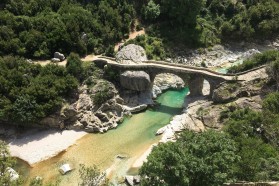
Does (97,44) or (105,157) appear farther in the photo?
(97,44)

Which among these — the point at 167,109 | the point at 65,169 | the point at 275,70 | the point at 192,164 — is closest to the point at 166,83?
the point at 167,109

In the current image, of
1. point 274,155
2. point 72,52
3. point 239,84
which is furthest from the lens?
point 72,52

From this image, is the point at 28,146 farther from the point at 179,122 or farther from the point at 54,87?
the point at 179,122

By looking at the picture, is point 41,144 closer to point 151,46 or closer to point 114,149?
point 114,149

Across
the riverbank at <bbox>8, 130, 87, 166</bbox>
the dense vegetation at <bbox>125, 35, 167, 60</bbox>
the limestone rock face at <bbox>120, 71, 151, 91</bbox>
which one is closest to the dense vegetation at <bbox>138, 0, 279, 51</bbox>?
the dense vegetation at <bbox>125, 35, 167, 60</bbox>

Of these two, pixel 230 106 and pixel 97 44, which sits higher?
pixel 97 44

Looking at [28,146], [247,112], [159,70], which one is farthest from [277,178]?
[28,146]
